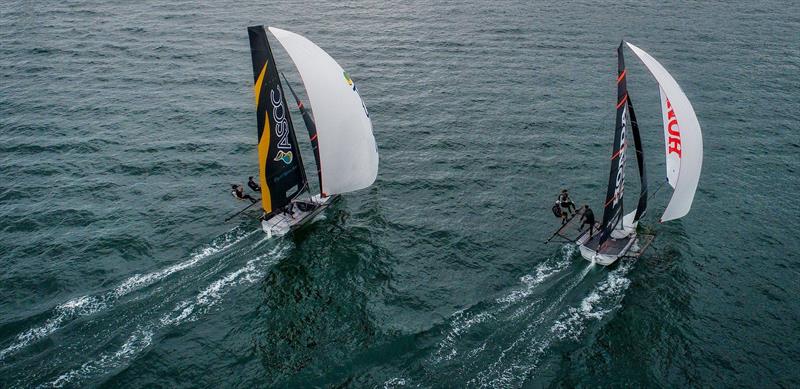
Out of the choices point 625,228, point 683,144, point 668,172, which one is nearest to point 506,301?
point 625,228

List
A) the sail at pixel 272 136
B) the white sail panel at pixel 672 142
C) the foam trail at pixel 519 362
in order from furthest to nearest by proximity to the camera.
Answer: the sail at pixel 272 136 < the white sail panel at pixel 672 142 < the foam trail at pixel 519 362

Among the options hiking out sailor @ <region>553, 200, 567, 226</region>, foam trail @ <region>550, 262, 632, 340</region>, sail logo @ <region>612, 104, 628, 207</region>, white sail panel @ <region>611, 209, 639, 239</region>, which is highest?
sail logo @ <region>612, 104, 628, 207</region>

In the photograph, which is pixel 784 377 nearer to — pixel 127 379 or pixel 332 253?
pixel 332 253

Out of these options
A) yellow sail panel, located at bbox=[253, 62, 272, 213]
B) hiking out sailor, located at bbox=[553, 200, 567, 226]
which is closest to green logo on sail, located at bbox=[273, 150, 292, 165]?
yellow sail panel, located at bbox=[253, 62, 272, 213]

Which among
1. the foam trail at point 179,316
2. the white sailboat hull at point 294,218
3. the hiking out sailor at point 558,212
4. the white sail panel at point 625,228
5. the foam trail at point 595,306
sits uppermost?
the hiking out sailor at point 558,212

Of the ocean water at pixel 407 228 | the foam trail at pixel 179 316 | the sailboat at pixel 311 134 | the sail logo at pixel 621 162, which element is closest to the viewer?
the foam trail at pixel 179 316

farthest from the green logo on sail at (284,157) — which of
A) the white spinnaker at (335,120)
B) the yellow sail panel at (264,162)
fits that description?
the white spinnaker at (335,120)

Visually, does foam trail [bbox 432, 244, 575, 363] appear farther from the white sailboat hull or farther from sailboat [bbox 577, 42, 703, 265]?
the white sailboat hull

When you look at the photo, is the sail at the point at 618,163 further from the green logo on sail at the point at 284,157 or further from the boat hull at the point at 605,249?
the green logo on sail at the point at 284,157
